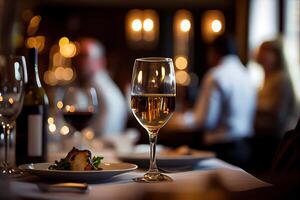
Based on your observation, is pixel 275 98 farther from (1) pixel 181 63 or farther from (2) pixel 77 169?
(1) pixel 181 63

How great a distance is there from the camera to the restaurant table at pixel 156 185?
3.42ft

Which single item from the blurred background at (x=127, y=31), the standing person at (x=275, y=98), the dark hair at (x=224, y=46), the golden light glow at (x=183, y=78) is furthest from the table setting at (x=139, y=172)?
the blurred background at (x=127, y=31)

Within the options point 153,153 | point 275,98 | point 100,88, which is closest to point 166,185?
point 153,153

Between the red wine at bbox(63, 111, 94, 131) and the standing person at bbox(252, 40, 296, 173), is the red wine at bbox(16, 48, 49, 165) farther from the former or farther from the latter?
the standing person at bbox(252, 40, 296, 173)

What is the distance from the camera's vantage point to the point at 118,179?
1.39m

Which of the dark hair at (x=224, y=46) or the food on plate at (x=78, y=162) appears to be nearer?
the food on plate at (x=78, y=162)

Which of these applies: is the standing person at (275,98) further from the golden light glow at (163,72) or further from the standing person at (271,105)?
the golden light glow at (163,72)

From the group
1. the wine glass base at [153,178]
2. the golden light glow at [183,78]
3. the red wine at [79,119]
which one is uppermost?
the golden light glow at [183,78]

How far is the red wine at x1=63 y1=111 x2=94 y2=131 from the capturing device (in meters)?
2.44

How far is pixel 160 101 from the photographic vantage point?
56.5 inches

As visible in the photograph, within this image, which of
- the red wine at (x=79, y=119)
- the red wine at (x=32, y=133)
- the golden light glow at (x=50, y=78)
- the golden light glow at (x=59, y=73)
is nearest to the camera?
the red wine at (x=32, y=133)

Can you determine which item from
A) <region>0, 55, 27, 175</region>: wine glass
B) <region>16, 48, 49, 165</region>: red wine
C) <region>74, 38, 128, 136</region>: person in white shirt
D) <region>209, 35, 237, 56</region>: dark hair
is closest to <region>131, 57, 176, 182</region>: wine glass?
<region>0, 55, 27, 175</region>: wine glass

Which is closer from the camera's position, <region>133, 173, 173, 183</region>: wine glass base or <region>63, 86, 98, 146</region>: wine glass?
<region>133, 173, 173, 183</region>: wine glass base

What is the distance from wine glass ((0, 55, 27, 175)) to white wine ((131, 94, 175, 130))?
31 cm
